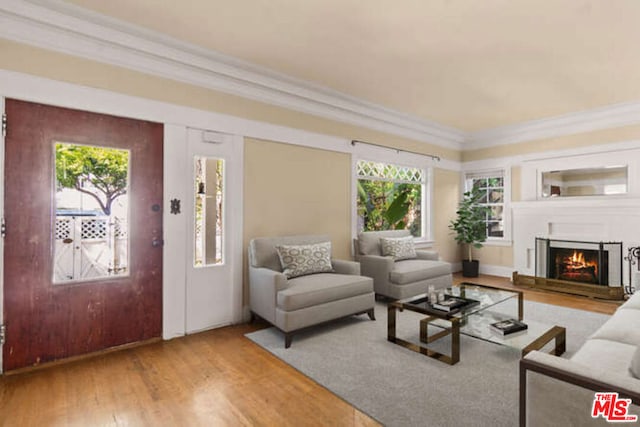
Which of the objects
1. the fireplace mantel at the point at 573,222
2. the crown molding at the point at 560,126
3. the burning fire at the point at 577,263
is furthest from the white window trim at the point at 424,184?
the burning fire at the point at 577,263

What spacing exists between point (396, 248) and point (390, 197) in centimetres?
120

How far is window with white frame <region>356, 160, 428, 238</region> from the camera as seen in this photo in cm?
502

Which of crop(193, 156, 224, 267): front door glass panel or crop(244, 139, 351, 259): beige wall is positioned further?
crop(244, 139, 351, 259): beige wall

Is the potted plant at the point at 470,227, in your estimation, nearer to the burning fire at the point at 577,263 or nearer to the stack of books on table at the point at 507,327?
the burning fire at the point at 577,263

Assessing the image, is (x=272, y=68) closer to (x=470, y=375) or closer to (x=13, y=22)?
(x=13, y=22)

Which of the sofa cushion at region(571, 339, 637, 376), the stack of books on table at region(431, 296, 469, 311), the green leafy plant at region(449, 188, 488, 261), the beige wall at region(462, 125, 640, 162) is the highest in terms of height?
the beige wall at region(462, 125, 640, 162)

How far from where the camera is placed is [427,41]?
288 cm

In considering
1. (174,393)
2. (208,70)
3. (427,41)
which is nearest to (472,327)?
(174,393)

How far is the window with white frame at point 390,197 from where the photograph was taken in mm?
5023

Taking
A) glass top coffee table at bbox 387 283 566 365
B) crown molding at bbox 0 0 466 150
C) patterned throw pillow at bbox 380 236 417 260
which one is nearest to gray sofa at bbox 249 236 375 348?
glass top coffee table at bbox 387 283 566 365

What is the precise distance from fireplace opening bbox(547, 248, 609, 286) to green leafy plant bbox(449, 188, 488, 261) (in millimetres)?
1078

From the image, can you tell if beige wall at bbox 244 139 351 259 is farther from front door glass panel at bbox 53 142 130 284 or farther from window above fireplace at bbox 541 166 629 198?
window above fireplace at bbox 541 166 629 198

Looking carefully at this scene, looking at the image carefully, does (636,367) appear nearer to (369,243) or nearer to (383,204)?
(369,243)

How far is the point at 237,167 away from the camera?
351 cm
